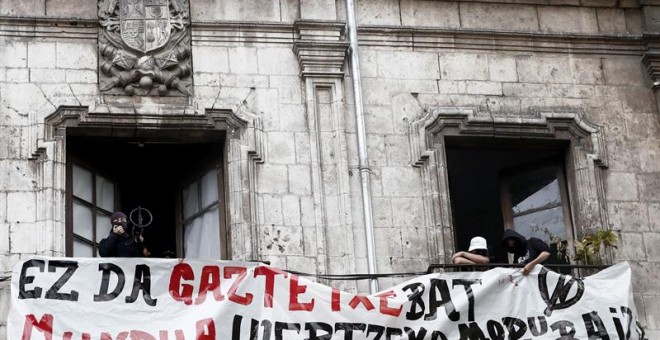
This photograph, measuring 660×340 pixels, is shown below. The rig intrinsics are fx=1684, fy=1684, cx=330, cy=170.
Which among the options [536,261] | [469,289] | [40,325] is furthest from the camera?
[536,261]

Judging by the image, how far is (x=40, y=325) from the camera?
666 inches

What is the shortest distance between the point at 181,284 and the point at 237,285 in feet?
1.91

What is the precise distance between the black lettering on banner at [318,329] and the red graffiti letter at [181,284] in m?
1.27

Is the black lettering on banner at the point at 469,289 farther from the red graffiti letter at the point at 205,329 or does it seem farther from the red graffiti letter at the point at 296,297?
the red graffiti letter at the point at 205,329

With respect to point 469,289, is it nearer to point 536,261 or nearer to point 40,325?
point 536,261

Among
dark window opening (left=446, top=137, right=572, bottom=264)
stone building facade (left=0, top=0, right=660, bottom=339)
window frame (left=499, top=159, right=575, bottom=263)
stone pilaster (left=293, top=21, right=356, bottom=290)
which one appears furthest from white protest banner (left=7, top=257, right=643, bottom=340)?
dark window opening (left=446, top=137, right=572, bottom=264)

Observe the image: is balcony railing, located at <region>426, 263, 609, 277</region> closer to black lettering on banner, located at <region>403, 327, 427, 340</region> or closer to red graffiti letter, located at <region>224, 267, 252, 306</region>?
black lettering on banner, located at <region>403, 327, 427, 340</region>

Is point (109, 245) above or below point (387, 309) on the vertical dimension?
above

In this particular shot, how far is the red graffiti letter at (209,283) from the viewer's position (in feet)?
57.4

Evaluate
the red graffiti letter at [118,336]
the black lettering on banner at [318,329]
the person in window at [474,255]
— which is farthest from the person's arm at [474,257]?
the red graffiti letter at [118,336]

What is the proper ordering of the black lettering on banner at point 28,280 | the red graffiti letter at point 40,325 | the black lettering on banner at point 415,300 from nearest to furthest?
the red graffiti letter at point 40,325, the black lettering on banner at point 28,280, the black lettering on banner at point 415,300

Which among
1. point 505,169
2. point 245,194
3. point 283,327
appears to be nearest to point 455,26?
point 505,169

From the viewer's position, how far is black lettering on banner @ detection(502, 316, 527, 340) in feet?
59.0

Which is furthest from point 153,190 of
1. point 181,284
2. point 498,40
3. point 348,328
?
point 498,40
